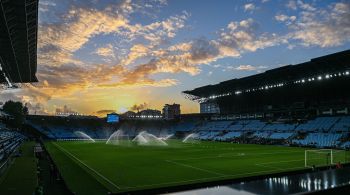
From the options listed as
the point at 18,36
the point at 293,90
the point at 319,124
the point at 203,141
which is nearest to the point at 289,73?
the point at 293,90

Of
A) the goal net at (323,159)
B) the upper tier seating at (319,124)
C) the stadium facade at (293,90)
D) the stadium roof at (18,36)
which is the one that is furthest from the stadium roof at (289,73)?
the stadium roof at (18,36)

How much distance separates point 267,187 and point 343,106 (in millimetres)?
75216

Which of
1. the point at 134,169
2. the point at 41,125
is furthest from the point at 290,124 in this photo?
the point at 41,125

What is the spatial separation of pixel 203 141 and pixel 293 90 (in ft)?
94.3

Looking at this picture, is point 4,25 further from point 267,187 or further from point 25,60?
point 267,187

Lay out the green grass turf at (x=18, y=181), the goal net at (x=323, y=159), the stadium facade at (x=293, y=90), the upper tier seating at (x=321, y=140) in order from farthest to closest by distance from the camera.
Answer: the stadium facade at (x=293, y=90)
the upper tier seating at (x=321, y=140)
the goal net at (x=323, y=159)
the green grass turf at (x=18, y=181)

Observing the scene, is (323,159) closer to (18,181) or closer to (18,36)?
(18,181)

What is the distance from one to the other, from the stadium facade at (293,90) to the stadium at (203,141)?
28 centimetres

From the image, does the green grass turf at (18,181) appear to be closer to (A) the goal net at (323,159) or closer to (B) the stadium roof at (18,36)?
(B) the stadium roof at (18,36)

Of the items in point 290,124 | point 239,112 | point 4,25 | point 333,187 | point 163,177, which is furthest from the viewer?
point 239,112

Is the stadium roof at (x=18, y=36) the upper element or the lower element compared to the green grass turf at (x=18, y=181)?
upper

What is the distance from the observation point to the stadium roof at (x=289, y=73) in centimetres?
6398

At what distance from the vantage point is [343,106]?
7344 cm

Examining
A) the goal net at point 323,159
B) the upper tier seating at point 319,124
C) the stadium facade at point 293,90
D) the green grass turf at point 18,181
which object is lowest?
the goal net at point 323,159
